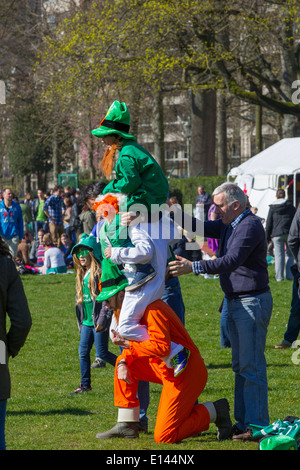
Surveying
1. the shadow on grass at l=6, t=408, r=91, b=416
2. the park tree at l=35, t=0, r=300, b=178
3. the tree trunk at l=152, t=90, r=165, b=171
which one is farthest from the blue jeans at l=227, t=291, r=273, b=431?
the tree trunk at l=152, t=90, r=165, b=171

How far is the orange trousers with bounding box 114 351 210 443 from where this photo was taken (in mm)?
5688

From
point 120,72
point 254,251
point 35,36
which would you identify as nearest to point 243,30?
point 120,72

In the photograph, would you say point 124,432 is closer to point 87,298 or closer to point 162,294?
point 162,294

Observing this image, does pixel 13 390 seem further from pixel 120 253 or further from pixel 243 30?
pixel 243 30

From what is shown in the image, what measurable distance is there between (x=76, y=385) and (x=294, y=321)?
9.87 ft

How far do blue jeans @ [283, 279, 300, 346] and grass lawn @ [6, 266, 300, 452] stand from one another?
21 centimetres

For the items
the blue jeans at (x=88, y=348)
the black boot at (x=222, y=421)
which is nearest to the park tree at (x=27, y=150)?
the blue jeans at (x=88, y=348)

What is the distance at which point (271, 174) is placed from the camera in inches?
909

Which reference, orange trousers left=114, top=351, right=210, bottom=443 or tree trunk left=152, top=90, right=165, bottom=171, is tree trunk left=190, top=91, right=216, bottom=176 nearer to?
tree trunk left=152, top=90, right=165, bottom=171

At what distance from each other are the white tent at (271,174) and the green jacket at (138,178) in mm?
17104

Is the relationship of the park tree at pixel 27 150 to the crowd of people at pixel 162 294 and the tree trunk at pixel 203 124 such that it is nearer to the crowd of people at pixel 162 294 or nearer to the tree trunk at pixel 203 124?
the tree trunk at pixel 203 124

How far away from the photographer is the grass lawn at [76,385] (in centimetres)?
597

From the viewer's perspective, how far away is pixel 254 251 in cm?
584

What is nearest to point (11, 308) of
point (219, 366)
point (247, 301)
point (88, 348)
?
point (247, 301)
